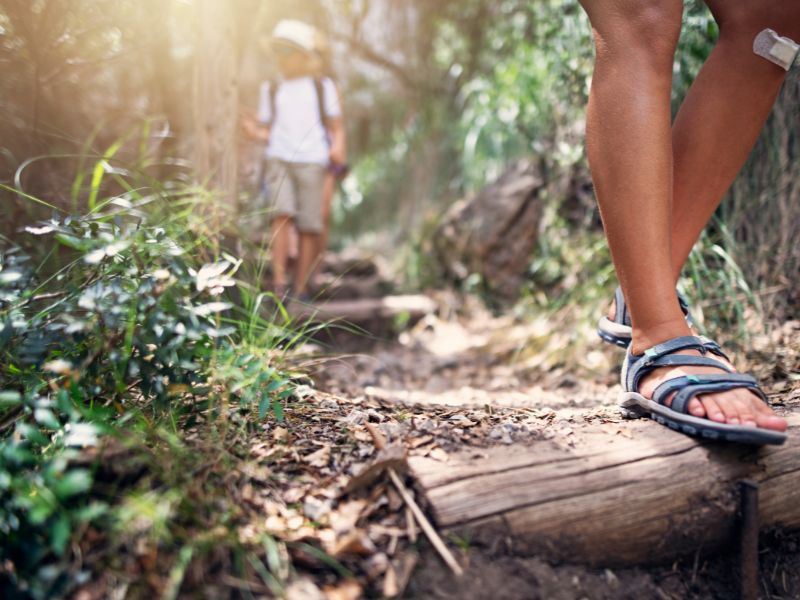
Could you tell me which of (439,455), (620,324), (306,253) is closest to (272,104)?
(306,253)

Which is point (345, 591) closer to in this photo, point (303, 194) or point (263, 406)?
point (263, 406)

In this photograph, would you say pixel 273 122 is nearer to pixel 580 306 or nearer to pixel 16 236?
pixel 16 236

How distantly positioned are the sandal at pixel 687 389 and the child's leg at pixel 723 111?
0.25 meters

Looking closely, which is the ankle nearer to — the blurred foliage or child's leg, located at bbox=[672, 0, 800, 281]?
child's leg, located at bbox=[672, 0, 800, 281]

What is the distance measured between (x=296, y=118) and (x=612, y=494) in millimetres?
3453

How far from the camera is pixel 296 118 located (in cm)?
396

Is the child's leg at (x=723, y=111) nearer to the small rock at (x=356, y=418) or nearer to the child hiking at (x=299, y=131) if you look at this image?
the small rock at (x=356, y=418)

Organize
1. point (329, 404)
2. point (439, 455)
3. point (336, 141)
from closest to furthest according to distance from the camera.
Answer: point (439, 455) → point (329, 404) → point (336, 141)

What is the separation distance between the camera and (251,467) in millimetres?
1070

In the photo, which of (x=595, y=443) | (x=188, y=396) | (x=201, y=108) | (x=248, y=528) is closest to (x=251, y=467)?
(x=248, y=528)

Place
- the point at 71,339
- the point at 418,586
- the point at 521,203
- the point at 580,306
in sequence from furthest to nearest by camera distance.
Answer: the point at 521,203, the point at 580,306, the point at 71,339, the point at 418,586

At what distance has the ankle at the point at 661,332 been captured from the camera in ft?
4.30

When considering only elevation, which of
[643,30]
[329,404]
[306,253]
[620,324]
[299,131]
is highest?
[643,30]

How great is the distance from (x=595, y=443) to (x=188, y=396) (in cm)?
87
